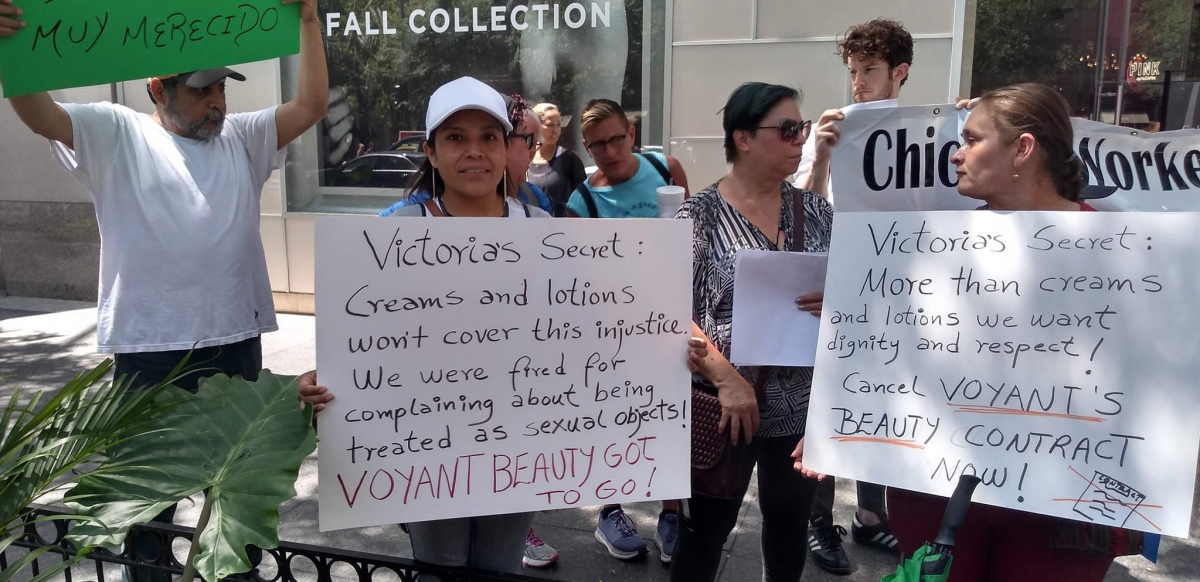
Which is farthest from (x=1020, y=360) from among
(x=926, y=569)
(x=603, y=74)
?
(x=603, y=74)

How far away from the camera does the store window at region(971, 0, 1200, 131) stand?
5.91 metres

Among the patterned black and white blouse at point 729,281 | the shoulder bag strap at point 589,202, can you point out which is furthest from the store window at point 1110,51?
the patterned black and white blouse at point 729,281

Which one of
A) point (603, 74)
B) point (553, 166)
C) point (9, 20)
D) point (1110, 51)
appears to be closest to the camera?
point (9, 20)

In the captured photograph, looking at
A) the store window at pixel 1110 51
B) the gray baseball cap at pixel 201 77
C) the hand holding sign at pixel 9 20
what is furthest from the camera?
the store window at pixel 1110 51

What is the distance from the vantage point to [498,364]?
186 centimetres

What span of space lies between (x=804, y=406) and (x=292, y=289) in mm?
6287

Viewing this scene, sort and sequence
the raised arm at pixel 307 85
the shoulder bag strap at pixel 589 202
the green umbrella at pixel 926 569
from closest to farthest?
the green umbrella at pixel 926 569 < the raised arm at pixel 307 85 < the shoulder bag strap at pixel 589 202

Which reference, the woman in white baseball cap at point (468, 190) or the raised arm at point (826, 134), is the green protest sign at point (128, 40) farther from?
the raised arm at point (826, 134)

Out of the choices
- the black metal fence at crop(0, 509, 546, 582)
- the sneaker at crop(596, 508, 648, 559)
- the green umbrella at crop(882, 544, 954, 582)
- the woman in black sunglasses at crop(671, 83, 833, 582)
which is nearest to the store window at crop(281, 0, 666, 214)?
the sneaker at crop(596, 508, 648, 559)

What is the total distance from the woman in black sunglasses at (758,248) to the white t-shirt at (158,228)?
4.57 feet

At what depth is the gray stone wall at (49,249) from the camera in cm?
823

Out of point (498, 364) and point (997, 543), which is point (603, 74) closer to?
point (498, 364)

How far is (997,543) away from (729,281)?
86 cm

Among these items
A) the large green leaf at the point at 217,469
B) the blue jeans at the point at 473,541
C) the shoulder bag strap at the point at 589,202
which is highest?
the shoulder bag strap at the point at 589,202
